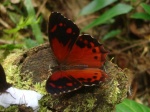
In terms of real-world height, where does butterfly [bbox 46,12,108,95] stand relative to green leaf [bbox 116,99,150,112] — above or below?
above

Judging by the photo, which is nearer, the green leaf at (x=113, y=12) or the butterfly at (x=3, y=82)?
the butterfly at (x=3, y=82)

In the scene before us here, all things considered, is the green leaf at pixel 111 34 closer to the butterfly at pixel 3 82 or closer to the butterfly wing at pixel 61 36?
the butterfly wing at pixel 61 36

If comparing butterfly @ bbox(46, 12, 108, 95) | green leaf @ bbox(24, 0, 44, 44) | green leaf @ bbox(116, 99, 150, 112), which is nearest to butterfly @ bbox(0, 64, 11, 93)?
butterfly @ bbox(46, 12, 108, 95)

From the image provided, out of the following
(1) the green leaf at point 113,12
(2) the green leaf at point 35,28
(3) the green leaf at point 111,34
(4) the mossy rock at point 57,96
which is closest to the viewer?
(4) the mossy rock at point 57,96

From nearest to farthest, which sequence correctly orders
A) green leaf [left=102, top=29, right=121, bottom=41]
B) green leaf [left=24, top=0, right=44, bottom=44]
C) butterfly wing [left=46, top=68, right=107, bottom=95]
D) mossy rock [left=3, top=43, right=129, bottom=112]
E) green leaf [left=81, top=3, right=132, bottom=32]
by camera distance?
1. butterfly wing [left=46, top=68, right=107, bottom=95]
2. mossy rock [left=3, top=43, right=129, bottom=112]
3. green leaf [left=24, top=0, right=44, bottom=44]
4. green leaf [left=81, top=3, right=132, bottom=32]
5. green leaf [left=102, top=29, right=121, bottom=41]

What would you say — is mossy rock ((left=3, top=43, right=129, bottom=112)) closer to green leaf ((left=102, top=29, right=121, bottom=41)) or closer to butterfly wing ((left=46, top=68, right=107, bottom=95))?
butterfly wing ((left=46, top=68, right=107, bottom=95))

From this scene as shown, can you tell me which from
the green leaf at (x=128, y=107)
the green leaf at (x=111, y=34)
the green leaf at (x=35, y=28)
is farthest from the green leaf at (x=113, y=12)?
the green leaf at (x=128, y=107)

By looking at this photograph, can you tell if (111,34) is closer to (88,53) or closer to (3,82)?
(88,53)
